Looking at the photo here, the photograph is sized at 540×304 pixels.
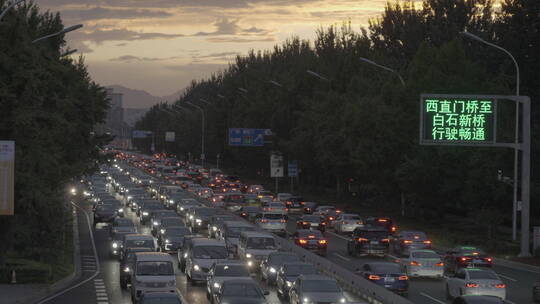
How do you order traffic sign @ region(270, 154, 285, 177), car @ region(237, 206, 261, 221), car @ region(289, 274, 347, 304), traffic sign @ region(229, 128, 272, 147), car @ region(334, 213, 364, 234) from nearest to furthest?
1. car @ region(289, 274, 347, 304)
2. car @ region(334, 213, 364, 234)
3. car @ region(237, 206, 261, 221)
4. traffic sign @ region(270, 154, 285, 177)
5. traffic sign @ region(229, 128, 272, 147)

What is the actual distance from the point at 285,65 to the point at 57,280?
110642mm

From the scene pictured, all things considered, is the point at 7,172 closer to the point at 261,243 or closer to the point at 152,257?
the point at 152,257

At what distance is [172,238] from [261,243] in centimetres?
866

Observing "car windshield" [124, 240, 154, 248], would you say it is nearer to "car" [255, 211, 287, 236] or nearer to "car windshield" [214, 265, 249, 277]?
"car windshield" [214, 265, 249, 277]

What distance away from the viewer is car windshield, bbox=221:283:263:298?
28884 mm

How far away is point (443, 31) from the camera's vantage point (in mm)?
121312

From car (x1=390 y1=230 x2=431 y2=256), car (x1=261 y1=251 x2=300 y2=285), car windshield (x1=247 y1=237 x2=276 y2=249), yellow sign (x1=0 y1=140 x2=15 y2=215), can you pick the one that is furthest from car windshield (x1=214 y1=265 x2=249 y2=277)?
car (x1=390 y1=230 x2=431 y2=256)

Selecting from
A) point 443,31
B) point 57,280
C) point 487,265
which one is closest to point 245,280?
point 57,280

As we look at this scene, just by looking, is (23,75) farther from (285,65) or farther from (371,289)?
(285,65)

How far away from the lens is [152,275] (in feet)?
110

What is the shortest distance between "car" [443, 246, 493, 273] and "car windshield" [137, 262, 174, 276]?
15.8 m

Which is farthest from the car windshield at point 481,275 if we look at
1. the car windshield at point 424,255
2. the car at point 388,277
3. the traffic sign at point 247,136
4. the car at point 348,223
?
the traffic sign at point 247,136

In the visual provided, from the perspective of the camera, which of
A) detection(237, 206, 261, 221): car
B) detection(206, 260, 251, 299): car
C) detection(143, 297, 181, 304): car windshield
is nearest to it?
detection(143, 297, 181, 304): car windshield

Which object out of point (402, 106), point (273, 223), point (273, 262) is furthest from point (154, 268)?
point (402, 106)
